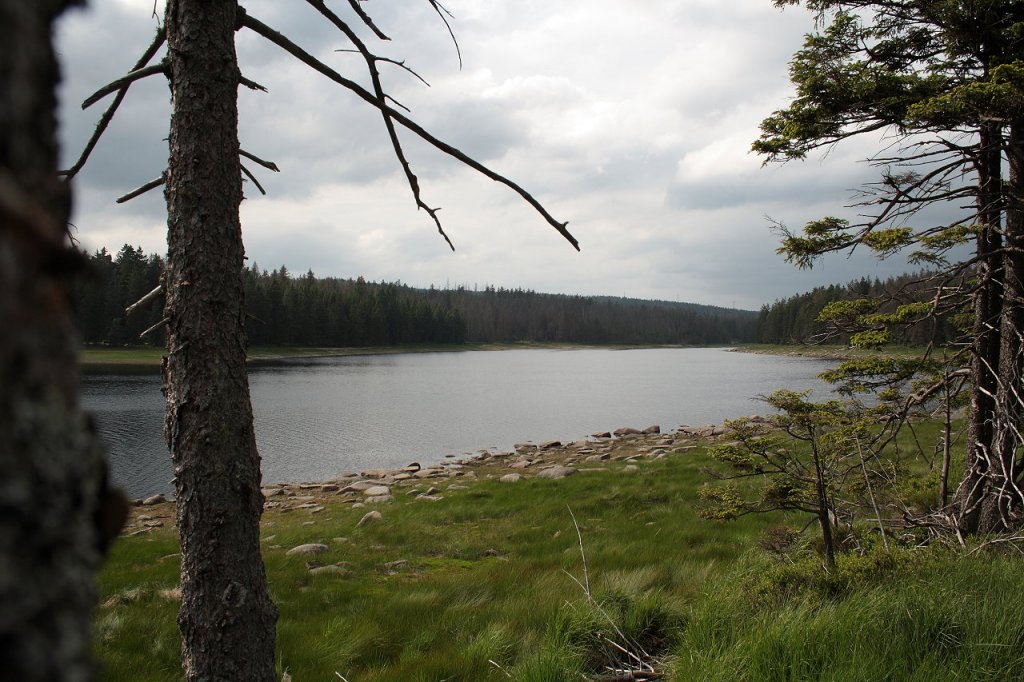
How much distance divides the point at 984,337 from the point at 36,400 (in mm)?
7290

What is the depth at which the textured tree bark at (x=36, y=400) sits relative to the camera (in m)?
0.38

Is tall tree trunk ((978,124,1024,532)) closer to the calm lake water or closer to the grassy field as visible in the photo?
the grassy field

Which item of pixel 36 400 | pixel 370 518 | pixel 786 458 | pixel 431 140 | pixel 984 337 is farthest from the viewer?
pixel 370 518

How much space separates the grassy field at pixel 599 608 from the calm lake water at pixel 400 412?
1015cm

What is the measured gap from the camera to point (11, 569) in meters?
0.39

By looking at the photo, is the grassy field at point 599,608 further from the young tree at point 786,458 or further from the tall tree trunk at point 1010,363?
the tall tree trunk at point 1010,363

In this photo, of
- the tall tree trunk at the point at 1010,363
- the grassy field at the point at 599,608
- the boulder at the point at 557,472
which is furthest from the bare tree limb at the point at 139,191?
the boulder at the point at 557,472

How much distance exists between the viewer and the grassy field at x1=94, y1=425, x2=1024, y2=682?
2.98 meters

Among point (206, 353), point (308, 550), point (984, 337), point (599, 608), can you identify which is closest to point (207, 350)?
point (206, 353)

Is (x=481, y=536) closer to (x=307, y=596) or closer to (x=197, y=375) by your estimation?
(x=307, y=596)

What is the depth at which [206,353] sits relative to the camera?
2.39 metres

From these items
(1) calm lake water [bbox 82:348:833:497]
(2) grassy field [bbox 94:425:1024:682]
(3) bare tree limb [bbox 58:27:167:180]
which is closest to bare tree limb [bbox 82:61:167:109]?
(3) bare tree limb [bbox 58:27:167:180]

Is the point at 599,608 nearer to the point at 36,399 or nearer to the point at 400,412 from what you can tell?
the point at 36,399

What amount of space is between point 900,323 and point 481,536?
6792 mm
